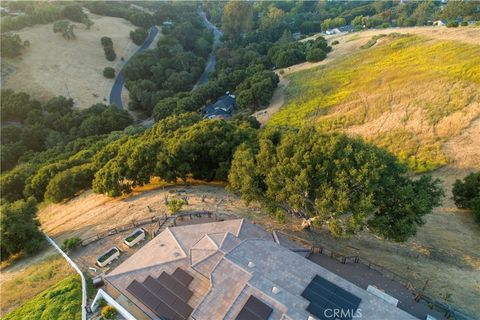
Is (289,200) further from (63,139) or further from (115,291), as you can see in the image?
(63,139)

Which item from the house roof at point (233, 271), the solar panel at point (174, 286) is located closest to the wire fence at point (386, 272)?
the house roof at point (233, 271)

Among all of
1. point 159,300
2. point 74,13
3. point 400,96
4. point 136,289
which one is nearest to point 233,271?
point 159,300

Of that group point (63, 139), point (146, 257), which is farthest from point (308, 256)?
point (63, 139)

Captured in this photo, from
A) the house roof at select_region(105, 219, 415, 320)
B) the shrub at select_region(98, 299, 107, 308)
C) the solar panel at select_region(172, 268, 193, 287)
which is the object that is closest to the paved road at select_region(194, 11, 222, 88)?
the house roof at select_region(105, 219, 415, 320)

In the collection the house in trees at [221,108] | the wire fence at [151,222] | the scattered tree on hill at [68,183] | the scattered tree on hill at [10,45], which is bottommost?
the house in trees at [221,108]

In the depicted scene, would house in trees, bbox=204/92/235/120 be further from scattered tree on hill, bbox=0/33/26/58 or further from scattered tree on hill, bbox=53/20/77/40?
scattered tree on hill, bbox=0/33/26/58

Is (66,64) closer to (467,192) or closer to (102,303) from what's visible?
(102,303)

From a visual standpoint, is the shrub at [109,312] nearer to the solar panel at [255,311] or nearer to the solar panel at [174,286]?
the solar panel at [174,286]
